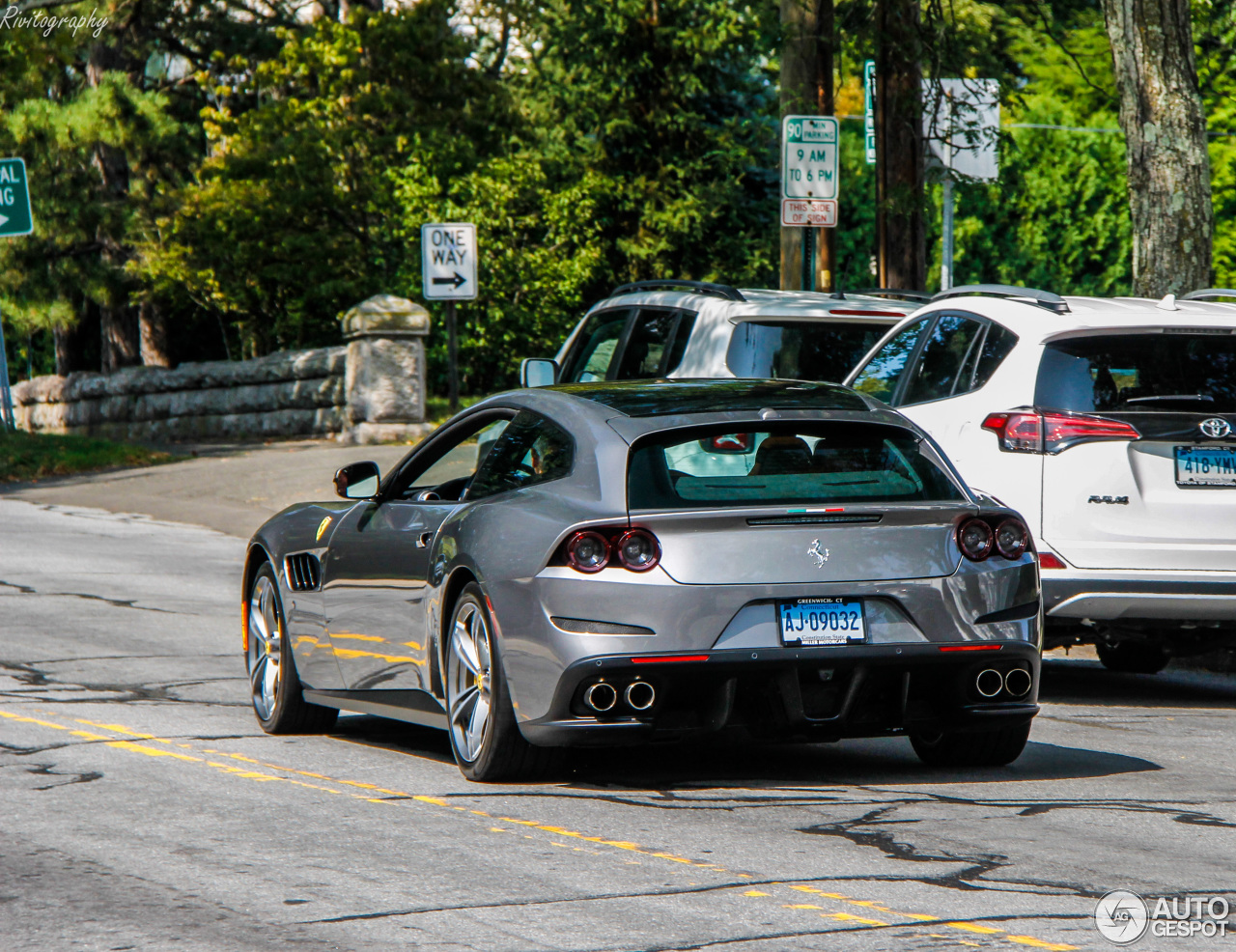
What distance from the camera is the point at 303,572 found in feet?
26.1

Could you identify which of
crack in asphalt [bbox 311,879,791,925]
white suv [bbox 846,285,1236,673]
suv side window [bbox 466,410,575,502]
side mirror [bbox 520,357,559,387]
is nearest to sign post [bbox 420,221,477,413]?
side mirror [bbox 520,357,559,387]

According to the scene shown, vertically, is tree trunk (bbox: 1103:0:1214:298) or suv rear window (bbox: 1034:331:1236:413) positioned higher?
tree trunk (bbox: 1103:0:1214:298)

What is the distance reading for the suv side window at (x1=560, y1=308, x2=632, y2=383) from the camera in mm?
12211

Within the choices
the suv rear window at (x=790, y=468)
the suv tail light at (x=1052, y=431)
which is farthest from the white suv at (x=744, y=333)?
the suv rear window at (x=790, y=468)

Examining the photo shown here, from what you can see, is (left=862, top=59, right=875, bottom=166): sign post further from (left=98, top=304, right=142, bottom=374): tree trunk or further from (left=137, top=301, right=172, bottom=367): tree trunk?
(left=98, top=304, right=142, bottom=374): tree trunk

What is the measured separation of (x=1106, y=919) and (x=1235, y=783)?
2464mm

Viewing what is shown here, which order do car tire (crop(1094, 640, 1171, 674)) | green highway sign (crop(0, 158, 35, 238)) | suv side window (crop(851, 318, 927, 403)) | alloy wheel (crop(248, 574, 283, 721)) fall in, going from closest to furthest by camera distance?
alloy wheel (crop(248, 574, 283, 721)), suv side window (crop(851, 318, 927, 403)), car tire (crop(1094, 640, 1171, 674)), green highway sign (crop(0, 158, 35, 238))

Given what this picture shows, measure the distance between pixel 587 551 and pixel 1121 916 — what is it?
2230 mm

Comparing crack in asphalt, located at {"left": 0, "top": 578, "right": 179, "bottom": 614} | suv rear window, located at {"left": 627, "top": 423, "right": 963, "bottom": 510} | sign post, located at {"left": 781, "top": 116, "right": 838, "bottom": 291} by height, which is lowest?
crack in asphalt, located at {"left": 0, "top": 578, "right": 179, "bottom": 614}

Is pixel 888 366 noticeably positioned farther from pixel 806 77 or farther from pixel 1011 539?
pixel 806 77

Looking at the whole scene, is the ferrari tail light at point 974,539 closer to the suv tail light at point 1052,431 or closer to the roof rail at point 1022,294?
the suv tail light at point 1052,431

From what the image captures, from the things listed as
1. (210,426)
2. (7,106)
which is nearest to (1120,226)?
(210,426)

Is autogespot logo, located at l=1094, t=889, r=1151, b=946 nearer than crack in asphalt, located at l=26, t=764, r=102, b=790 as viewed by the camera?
Yes

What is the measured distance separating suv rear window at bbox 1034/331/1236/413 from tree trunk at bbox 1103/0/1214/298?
378 centimetres
